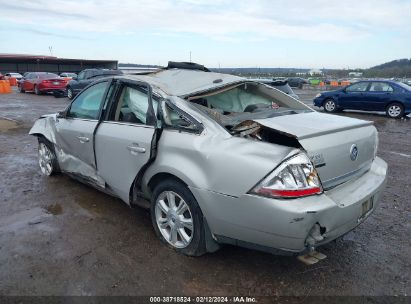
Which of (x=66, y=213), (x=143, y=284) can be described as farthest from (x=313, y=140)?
(x=66, y=213)

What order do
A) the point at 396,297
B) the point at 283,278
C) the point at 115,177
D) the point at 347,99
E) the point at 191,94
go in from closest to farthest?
the point at 396,297 < the point at 283,278 < the point at 191,94 < the point at 115,177 < the point at 347,99

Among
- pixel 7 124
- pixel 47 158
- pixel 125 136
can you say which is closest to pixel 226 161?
pixel 125 136

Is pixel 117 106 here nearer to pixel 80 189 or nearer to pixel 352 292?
pixel 80 189

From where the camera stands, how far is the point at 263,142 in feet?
9.71

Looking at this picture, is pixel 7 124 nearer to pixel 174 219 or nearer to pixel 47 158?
pixel 47 158

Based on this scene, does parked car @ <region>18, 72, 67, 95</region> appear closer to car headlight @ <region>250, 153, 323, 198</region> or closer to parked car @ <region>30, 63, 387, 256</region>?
parked car @ <region>30, 63, 387, 256</region>

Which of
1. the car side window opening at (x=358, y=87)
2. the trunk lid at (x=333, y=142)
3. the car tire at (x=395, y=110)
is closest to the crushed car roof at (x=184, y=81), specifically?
the trunk lid at (x=333, y=142)

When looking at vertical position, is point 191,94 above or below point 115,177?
above

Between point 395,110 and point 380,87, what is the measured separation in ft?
3.61

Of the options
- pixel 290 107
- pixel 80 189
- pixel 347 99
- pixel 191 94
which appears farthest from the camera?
pixel 347 99

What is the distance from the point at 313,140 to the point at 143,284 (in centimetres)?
176

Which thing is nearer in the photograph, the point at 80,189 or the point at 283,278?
the point at 283,278

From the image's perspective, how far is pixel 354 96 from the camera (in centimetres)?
1515

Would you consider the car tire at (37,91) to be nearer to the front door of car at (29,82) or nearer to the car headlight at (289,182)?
the front door of car at (29,82)
